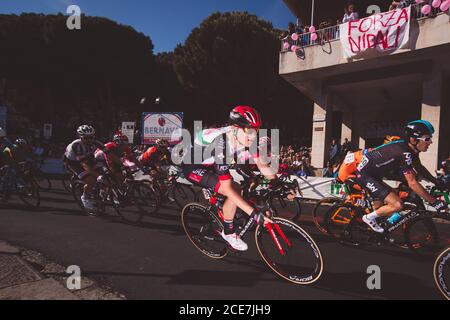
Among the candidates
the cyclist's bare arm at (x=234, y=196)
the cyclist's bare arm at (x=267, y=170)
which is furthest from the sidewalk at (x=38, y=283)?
the cyclist's bare arm at (x=267, y=170)

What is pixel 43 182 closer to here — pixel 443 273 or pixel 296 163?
pixel 296 163

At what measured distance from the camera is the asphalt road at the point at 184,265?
330cm

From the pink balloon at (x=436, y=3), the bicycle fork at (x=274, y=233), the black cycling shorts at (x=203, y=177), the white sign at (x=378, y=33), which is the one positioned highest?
the pink balloon at (x=436, y=3)

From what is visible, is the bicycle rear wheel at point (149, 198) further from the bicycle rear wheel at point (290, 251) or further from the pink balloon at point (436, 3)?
the pink balloon at point (436, 3)

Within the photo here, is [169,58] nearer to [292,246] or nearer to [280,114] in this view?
[280,114]

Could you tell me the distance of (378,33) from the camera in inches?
479

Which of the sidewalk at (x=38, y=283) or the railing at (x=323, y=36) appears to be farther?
the railing at (x=323, y=36)

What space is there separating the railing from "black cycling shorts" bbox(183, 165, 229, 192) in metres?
12.1

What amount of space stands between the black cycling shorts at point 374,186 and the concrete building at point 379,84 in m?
10.0

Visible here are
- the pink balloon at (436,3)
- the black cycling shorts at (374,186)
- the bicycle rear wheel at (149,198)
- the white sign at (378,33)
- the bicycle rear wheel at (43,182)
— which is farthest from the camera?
the white sign at (378,33)

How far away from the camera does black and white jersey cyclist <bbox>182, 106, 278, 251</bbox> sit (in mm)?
3605

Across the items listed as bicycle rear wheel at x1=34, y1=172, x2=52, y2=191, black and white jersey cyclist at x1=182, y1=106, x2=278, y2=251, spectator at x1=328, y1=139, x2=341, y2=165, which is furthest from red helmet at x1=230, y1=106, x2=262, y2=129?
spectator at x1=328, y1=139, x2=341, y2=165

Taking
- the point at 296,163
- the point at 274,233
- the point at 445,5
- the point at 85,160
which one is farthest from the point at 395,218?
the point at 296,163
